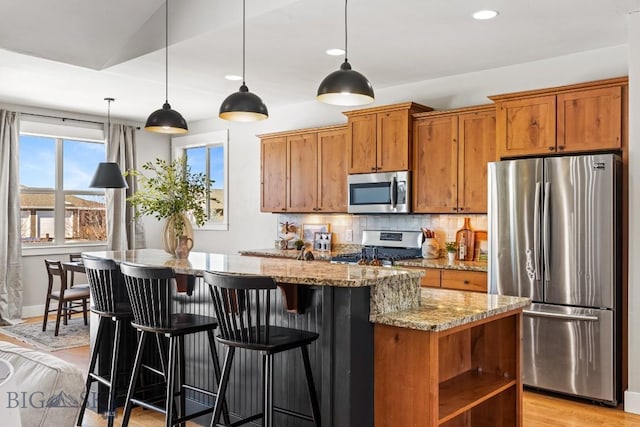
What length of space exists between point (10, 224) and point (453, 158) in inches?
206

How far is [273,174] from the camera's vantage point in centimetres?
657

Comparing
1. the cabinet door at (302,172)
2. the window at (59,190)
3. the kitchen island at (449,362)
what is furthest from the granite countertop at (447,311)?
the window at (59,190)

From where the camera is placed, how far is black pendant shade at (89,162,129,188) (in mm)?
6348

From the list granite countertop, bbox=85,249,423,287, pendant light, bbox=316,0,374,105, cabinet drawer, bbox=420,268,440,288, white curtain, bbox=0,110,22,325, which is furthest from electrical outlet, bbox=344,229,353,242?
white curtain, bbox=0,110,22,325

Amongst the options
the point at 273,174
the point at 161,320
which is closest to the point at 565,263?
the point at 161,320

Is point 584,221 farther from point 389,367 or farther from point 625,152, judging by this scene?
point 389,367

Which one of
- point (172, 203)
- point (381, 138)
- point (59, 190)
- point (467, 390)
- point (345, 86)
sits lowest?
point (467, 390)

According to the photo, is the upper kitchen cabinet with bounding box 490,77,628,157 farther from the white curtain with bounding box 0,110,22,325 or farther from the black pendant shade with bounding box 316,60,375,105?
the white curtain with bounding box 0,110,22,325

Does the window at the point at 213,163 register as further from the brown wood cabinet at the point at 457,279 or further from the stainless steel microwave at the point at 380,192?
the brown wood cabinet at the point at 457,279

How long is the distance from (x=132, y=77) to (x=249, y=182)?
2211 millimetres

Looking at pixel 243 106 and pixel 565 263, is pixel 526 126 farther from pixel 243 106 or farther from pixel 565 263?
pixel 243 106

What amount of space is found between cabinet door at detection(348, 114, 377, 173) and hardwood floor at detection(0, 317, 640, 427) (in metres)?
2.55

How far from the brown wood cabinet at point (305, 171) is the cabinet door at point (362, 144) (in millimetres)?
239

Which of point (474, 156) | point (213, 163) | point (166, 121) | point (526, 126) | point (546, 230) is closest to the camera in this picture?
point (166, 121)
